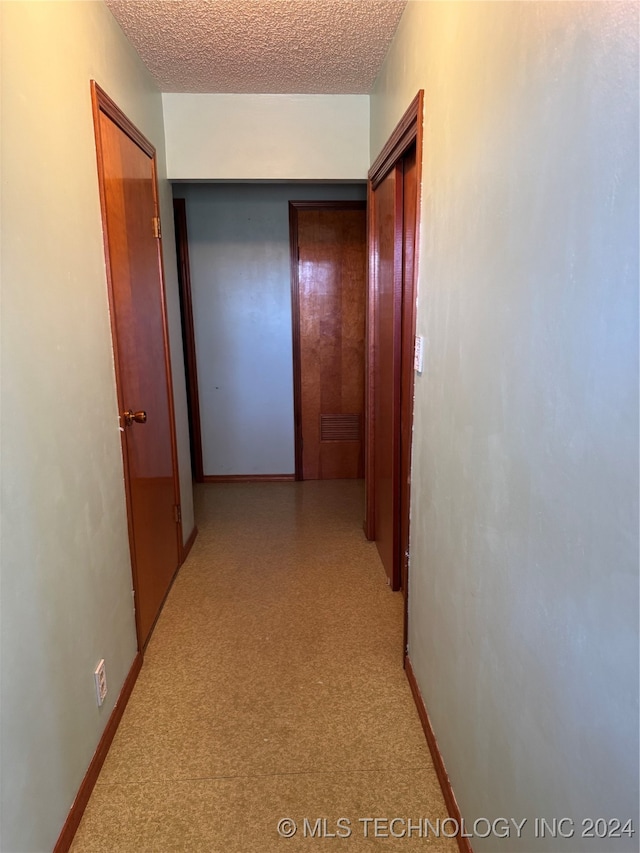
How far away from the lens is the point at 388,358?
260cm

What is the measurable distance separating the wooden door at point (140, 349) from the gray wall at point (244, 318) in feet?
4.77

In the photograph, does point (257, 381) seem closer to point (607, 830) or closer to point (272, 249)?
point (272, 249)

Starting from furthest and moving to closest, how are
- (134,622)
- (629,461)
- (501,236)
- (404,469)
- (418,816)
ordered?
(404,469) → (134,622) → (418,816) → (501,236) → (629,461)

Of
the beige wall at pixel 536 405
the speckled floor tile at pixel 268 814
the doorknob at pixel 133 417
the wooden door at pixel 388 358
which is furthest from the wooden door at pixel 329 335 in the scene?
the speckled floor tile at pixel 268 814

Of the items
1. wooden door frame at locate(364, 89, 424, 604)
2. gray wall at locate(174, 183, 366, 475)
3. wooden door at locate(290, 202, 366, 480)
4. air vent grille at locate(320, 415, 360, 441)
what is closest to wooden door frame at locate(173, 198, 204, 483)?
gray wall at locate(174, 183, 366, 475)

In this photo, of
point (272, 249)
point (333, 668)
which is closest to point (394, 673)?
point (333, 668)

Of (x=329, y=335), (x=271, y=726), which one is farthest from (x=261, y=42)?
(x=271, y=726)

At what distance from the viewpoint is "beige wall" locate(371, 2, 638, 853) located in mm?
689

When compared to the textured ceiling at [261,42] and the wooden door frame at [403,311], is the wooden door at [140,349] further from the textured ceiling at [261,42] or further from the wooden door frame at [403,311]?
the wooden door frame at [403,311]

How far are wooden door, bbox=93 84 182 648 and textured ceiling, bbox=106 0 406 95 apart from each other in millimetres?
350

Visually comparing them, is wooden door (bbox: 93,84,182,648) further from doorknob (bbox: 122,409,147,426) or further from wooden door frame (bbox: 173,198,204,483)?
wooden door frame (bbox: 173,198,204,483)

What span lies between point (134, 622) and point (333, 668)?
31.5 inches

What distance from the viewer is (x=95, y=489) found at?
1.69m

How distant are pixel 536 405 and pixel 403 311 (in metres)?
1.58
